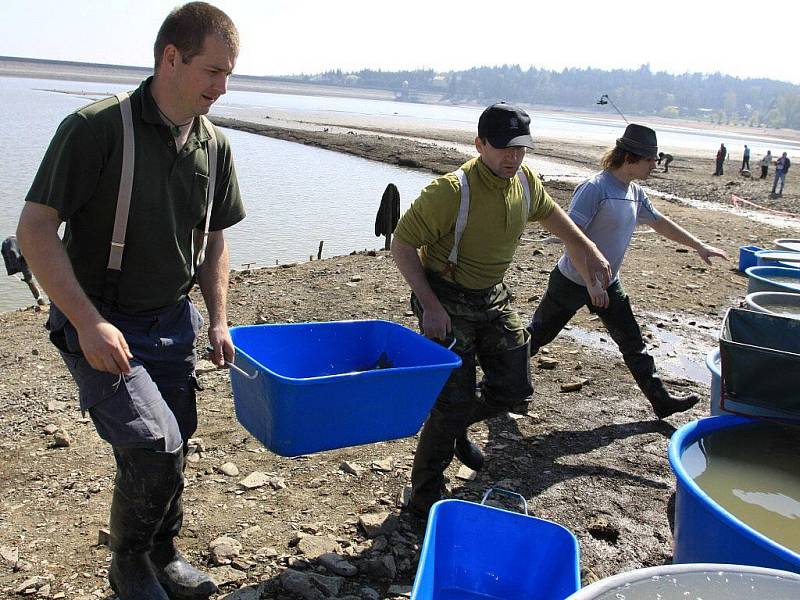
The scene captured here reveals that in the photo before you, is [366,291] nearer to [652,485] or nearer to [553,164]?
[652,485]

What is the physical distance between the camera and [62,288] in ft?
7.60

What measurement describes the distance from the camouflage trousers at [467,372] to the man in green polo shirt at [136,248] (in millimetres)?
1136

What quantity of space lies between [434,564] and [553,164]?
107 feet

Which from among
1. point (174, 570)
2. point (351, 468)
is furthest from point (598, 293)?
point (174, 570)

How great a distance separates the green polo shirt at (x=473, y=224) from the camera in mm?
3410

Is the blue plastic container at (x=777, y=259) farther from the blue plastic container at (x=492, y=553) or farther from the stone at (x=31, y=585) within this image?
the stone at (x=31, y=585)

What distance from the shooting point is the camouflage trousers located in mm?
3557

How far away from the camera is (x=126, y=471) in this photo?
8.36 feet

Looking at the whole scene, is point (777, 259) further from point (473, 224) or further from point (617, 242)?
point (473, 224)

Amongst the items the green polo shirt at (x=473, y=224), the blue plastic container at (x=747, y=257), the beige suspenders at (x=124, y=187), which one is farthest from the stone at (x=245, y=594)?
the blue plastic container at (x=747, y=257)

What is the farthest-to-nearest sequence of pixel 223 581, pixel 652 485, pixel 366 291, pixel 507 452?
pixel 366 291
pixel 507 452
pixel 652 485
pixel 223 581

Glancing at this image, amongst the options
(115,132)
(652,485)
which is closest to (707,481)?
(652,485)

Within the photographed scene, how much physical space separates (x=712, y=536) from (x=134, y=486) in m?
1.74

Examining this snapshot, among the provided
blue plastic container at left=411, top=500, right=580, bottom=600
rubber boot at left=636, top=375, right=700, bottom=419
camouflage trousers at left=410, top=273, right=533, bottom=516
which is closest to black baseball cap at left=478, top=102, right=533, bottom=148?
camouflage trousers at left=410, top=273, right=533, bottom=516
